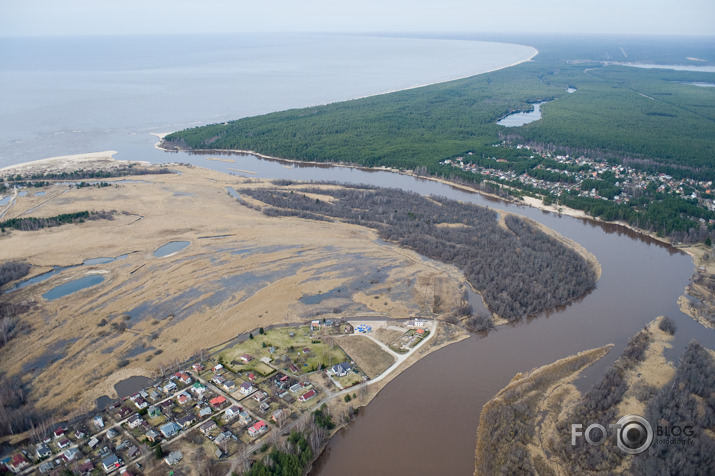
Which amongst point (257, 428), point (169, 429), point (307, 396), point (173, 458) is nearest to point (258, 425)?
→ point (257, 428)

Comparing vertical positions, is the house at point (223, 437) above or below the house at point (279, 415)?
below

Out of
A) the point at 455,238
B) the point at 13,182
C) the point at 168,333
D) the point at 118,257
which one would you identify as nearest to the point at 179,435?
the point at 168,333

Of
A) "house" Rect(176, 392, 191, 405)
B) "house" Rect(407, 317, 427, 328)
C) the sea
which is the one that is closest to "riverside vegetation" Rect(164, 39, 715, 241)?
the sea

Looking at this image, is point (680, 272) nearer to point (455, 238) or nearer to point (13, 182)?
point (455, 238)

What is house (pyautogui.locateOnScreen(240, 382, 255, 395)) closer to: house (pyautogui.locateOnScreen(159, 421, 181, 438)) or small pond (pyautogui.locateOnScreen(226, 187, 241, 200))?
house (pyautogui.locateOnScreen(159, 421, 181, 438))

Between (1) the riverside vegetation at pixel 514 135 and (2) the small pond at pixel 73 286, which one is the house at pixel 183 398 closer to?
(2) the small pond at pixel 73 286

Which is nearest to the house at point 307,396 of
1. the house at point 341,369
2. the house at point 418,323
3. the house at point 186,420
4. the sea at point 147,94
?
the house at point 341,369
